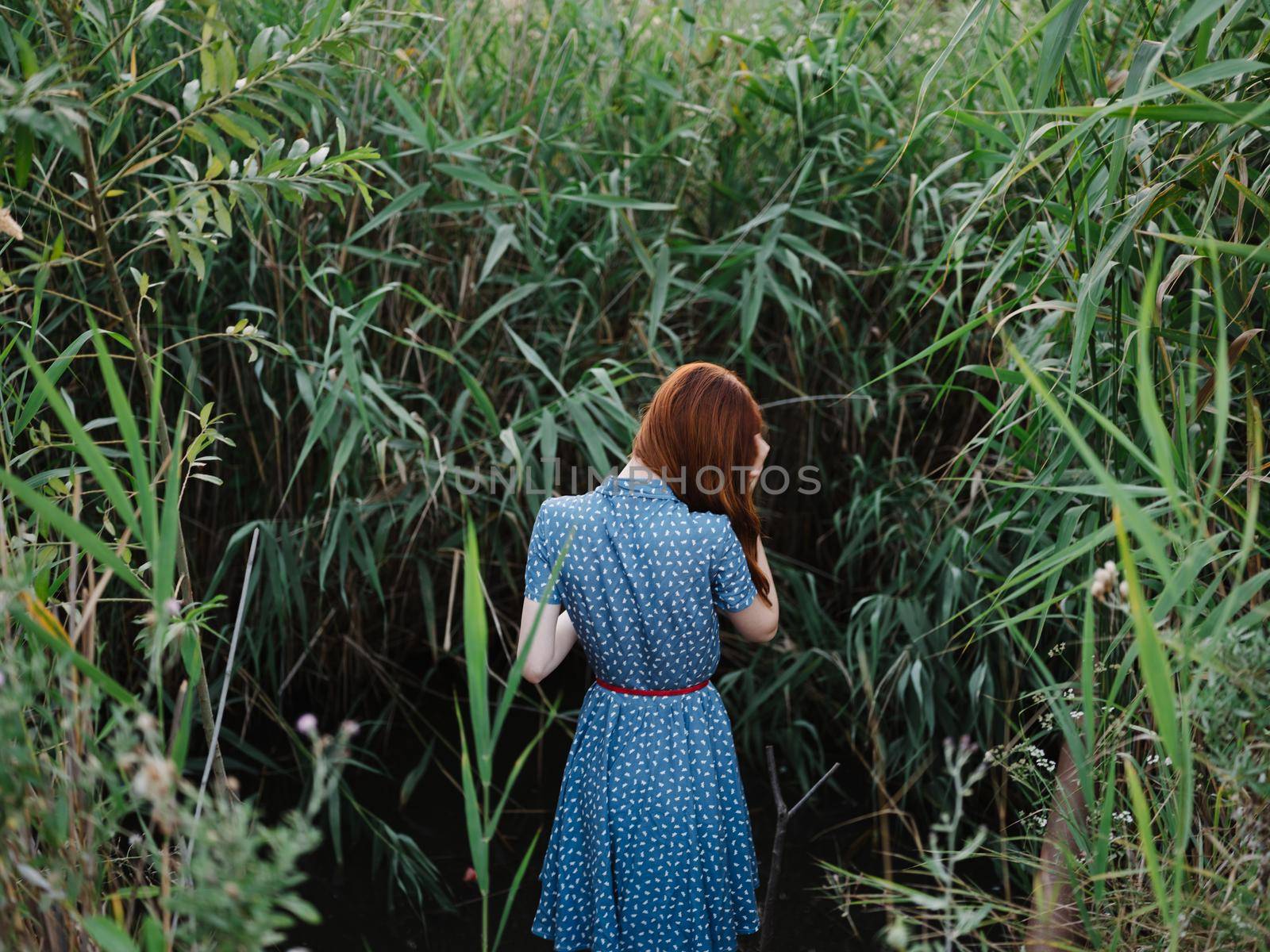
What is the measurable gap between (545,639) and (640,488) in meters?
0.25

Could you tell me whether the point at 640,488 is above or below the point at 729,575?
above

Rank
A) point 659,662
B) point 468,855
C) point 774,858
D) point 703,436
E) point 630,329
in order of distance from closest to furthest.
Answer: point 774,858
point 703,436
point 659,662
point 468,855
point 630,329

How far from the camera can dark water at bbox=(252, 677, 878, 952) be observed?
2051 mm

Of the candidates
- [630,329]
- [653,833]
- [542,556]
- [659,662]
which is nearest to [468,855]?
[653,833]

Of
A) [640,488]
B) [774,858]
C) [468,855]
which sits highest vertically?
[640,488]

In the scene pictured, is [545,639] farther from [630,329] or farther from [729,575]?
[630,329]

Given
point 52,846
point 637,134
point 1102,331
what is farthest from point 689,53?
point 52,846

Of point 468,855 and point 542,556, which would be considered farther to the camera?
point 468,855

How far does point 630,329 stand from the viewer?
7.91 feet

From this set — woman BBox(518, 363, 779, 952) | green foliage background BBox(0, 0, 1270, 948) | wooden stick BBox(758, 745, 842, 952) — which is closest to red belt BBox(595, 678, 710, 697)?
woman BBox(518, 363, 779, 952)

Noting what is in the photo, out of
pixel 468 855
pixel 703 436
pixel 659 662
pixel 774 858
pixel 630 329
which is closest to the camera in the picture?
pixel 774 858

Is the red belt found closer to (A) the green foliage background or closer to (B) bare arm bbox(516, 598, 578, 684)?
(B) bare arm bbox(516, 598, 578, 684)

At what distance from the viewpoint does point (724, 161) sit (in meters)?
2.43

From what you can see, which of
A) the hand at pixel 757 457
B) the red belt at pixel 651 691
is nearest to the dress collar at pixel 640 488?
the hand at pixel 757 457
